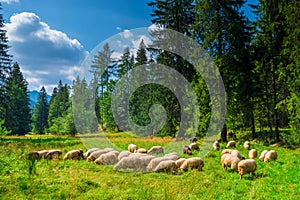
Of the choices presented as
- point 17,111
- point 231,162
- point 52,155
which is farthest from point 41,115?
point 231,162

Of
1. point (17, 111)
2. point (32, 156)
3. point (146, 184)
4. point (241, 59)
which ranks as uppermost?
point (241, 59)

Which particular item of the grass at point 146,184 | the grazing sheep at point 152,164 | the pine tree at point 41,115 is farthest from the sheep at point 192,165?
the pine tree at point 41,115

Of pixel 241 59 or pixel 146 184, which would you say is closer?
pixel 146 184

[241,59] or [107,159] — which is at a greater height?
[241,59]

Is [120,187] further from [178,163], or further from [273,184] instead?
[273,184]

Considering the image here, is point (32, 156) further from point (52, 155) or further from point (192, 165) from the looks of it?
point (192, 165)

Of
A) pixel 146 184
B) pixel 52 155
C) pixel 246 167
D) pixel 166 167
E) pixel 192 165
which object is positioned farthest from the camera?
pixel 52 155

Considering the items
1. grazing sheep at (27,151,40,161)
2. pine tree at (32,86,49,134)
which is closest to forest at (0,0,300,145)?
grazing sheep at (27,151,40,161)

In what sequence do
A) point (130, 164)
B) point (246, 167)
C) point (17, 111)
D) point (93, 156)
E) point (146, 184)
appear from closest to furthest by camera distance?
point (146, 184), point (246, 167), point (130, 164), point (93, 156), point (17, 111)

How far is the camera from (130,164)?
1081 cm

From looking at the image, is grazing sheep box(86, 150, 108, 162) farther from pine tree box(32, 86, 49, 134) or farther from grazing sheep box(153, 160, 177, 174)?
pine tree box(32, 86, 49, 134)

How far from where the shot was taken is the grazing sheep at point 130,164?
10.8 metres

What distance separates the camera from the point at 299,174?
9.70 m

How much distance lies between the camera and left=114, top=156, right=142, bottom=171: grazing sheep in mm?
10766
